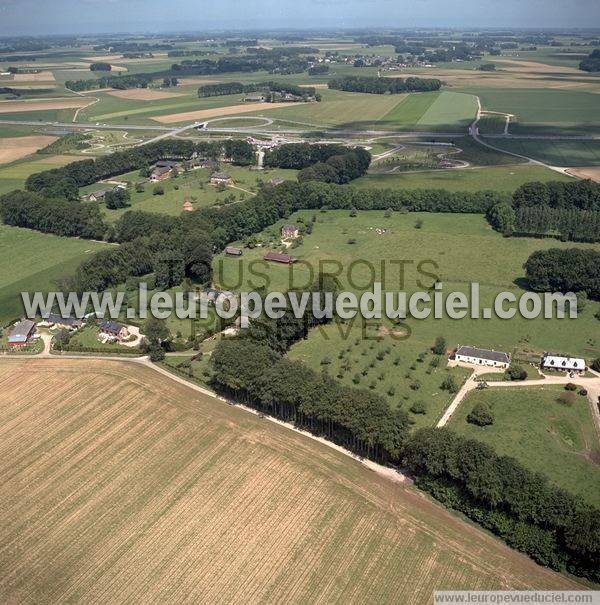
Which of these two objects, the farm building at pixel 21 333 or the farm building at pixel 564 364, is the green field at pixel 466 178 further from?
the farm building at pixel 21 333

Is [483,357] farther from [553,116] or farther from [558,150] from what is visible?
[553,116]

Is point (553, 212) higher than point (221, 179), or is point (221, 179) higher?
point (553, 212)

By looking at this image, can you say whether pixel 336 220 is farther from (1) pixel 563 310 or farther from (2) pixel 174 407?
(2) pixel 174 407

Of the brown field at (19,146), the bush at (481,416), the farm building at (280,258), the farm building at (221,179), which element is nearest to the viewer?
the bush at (481,416)

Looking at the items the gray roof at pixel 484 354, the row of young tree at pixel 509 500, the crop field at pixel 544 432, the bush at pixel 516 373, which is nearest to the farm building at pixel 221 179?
the gray roof at pixel 484 354

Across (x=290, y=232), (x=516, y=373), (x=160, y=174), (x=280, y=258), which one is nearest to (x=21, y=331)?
(x=280, y=258)

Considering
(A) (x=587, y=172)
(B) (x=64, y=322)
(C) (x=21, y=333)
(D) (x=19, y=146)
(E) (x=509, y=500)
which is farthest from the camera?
(D) (x=19, y=146)

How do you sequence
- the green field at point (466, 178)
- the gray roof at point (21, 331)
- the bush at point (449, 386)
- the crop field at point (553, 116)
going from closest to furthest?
the bush at point (449, 386), the gray roof at point (21, 331), the green field at point (466, 178), the crop field at point (553, 116)
